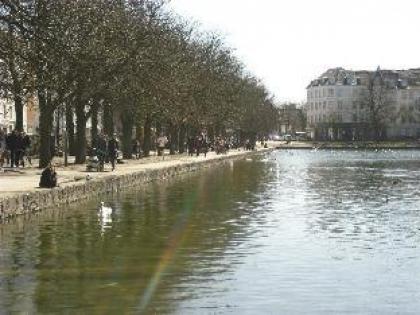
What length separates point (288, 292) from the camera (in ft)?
42.9

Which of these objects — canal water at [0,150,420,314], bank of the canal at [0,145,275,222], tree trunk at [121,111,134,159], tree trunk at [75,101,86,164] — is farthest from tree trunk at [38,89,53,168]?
tree trunk at [121,111,134,159]

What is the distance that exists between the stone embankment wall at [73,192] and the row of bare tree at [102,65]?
15.6ft

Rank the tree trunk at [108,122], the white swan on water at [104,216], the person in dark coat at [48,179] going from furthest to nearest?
1. the tree trunk at [108,122]
2. the person in dark coat at [48,179]
3. the white swan on water at [104,216]

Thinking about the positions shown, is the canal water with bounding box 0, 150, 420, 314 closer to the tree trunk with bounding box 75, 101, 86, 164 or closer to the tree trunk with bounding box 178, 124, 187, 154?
the tree trunk with bounding box 75, 101, 86, 164

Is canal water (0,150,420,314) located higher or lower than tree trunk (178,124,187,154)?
lower

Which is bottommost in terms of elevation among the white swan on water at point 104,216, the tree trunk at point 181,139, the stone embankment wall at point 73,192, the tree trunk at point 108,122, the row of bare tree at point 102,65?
the white swan on water at point 104,216

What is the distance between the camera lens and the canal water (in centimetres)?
1245

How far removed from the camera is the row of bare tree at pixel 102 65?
33625 mm

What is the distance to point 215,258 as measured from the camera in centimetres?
1652

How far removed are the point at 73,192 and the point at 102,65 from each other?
13483 mm

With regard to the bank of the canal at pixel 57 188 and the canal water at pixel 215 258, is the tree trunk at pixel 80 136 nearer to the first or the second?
the bank of the canal at pixel 57 188

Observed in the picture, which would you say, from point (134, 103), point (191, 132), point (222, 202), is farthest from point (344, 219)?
point (191, 132)

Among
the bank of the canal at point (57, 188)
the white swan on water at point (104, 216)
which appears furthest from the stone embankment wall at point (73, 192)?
the white swan on water at point (104, 216)

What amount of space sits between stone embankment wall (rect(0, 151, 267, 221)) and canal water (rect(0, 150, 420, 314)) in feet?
1.70
